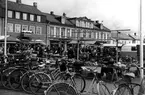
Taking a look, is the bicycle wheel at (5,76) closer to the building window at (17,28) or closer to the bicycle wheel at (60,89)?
the bicycle wheel at (60,89)

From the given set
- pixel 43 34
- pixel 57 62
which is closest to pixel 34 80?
pixel 57 62

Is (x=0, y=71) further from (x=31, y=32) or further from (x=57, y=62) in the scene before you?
(x=31, y=32)

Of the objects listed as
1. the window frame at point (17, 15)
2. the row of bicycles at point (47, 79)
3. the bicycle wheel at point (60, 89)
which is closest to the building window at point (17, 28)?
the window frame at point (17, 15)

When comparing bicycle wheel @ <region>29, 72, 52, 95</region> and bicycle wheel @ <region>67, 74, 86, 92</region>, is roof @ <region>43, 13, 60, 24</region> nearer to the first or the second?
bicycle wheel @ <region>67, 74, 86, 92</region>

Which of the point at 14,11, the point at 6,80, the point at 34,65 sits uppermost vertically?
the point at 14,11

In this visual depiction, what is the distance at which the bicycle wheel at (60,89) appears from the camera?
14.3ft

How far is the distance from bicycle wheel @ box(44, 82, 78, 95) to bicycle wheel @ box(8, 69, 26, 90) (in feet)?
7.60

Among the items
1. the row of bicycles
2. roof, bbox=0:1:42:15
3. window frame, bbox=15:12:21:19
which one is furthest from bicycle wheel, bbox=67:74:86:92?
window frame, bbox=15:12:21:19

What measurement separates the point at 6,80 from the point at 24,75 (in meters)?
0.96

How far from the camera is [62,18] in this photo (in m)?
46.3

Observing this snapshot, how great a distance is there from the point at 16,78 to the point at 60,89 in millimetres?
2553

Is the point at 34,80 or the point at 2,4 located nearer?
the point at 34,80

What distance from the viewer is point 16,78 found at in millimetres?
6477

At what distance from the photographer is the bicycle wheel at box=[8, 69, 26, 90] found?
6.44m
